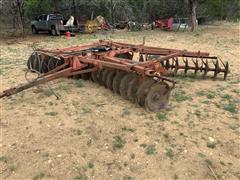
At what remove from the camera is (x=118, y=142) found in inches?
185

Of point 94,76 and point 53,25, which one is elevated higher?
point 53,25

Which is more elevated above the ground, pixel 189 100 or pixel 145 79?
pixel 145 79

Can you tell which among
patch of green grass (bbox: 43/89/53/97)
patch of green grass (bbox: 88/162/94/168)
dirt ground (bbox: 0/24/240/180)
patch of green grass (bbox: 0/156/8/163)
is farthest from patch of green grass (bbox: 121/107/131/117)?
patch of green grass (bbox: 0/156/8/163)

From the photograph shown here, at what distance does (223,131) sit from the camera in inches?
196

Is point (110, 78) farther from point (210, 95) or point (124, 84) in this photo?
point (210, 95)

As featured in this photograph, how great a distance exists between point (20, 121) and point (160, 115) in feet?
8.18

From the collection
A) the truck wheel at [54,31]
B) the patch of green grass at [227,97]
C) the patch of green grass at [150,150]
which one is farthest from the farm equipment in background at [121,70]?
the truck wheel at [54,31]

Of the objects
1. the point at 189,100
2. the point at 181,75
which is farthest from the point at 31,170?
the point at 181,75

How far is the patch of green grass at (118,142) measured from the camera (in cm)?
457

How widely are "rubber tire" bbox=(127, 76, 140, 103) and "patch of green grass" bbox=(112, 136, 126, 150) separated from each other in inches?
51.2

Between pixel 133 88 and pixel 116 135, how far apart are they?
1.34 meters

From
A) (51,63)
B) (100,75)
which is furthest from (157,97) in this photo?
(51,63)

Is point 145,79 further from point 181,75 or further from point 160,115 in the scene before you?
point 181,75

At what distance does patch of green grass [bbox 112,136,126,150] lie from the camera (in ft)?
15.0
